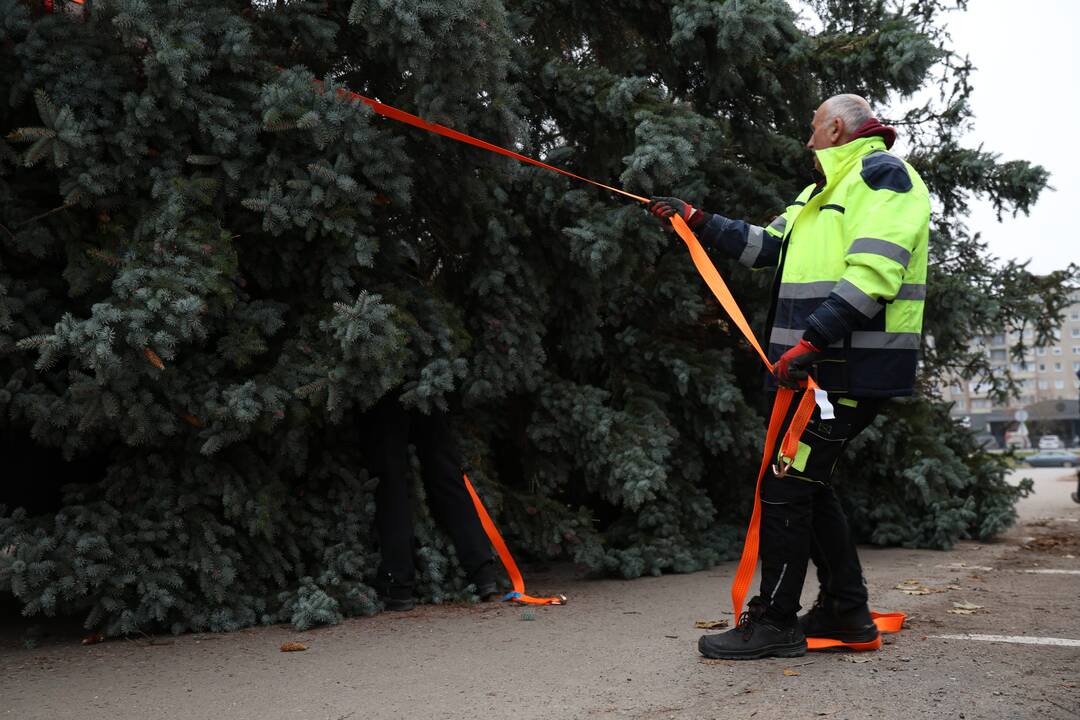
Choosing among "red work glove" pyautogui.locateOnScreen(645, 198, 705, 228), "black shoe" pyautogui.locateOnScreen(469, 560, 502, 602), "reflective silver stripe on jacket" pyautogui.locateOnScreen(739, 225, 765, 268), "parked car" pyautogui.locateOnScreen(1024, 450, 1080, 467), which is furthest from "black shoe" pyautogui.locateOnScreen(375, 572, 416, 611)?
"parked car" pyautogui.locateOnScreen(1024, 450, 1080, 467)

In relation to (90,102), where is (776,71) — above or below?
above

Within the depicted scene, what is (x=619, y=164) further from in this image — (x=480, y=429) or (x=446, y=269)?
(x=480, y=429)

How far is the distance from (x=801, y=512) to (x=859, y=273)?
0.98 m

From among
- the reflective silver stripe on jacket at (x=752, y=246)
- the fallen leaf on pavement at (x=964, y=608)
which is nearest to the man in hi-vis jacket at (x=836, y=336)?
the reflective silver stripe on jacket at (x=752, y=246)

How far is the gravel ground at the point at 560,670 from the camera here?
123 inches

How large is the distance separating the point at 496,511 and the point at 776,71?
3382mm

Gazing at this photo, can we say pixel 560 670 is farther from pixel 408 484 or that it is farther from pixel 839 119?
pixel 839 119

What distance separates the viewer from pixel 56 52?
410 centimetres

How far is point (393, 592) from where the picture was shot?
5.05 m

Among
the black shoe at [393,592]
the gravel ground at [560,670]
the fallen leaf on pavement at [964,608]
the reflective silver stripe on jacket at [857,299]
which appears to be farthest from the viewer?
the black shoe at [393,592]

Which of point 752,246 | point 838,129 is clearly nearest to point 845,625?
point 752,246

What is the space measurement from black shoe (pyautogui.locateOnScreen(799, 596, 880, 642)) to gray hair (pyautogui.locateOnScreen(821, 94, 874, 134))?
75.8 inches

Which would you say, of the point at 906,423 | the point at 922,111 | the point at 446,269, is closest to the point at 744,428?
the point at 906,423

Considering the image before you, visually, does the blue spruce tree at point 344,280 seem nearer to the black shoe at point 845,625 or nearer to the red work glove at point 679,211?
the red work glove at point 679,211
